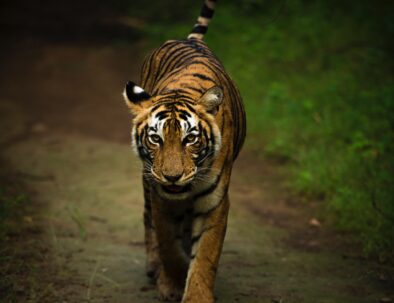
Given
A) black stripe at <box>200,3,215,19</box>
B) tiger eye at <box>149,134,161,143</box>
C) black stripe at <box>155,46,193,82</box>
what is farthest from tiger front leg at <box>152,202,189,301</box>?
black stripe at <box>200,3,215,19</box>

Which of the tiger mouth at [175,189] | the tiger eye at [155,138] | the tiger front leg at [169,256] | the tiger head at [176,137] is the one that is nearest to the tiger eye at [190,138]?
the tiger head at [176,137]

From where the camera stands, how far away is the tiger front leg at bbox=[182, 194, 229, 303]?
4082mm

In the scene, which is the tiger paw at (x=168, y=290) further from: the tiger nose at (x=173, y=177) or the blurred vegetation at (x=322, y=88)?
the blurred vegetation at (x=322, y=88)

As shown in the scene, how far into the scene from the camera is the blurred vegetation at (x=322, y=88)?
6.25 metres

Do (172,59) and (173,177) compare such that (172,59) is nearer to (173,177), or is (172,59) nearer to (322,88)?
(173,177)

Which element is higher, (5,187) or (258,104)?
(258,104)

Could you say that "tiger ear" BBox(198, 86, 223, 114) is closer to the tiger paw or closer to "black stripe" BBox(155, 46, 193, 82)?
"black stripe" BBox(155, 46, 193, 82)

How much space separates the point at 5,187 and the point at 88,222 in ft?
2.89

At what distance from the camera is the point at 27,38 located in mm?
12375

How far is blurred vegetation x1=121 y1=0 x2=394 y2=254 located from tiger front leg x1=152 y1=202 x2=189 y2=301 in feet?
5.29

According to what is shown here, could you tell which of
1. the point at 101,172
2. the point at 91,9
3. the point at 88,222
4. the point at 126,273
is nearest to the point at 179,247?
the point at 126,273

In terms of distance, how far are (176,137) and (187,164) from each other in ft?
0.54

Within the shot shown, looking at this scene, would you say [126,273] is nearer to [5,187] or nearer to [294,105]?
[5,187]

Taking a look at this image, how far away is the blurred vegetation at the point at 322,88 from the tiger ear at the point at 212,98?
6.41ft
